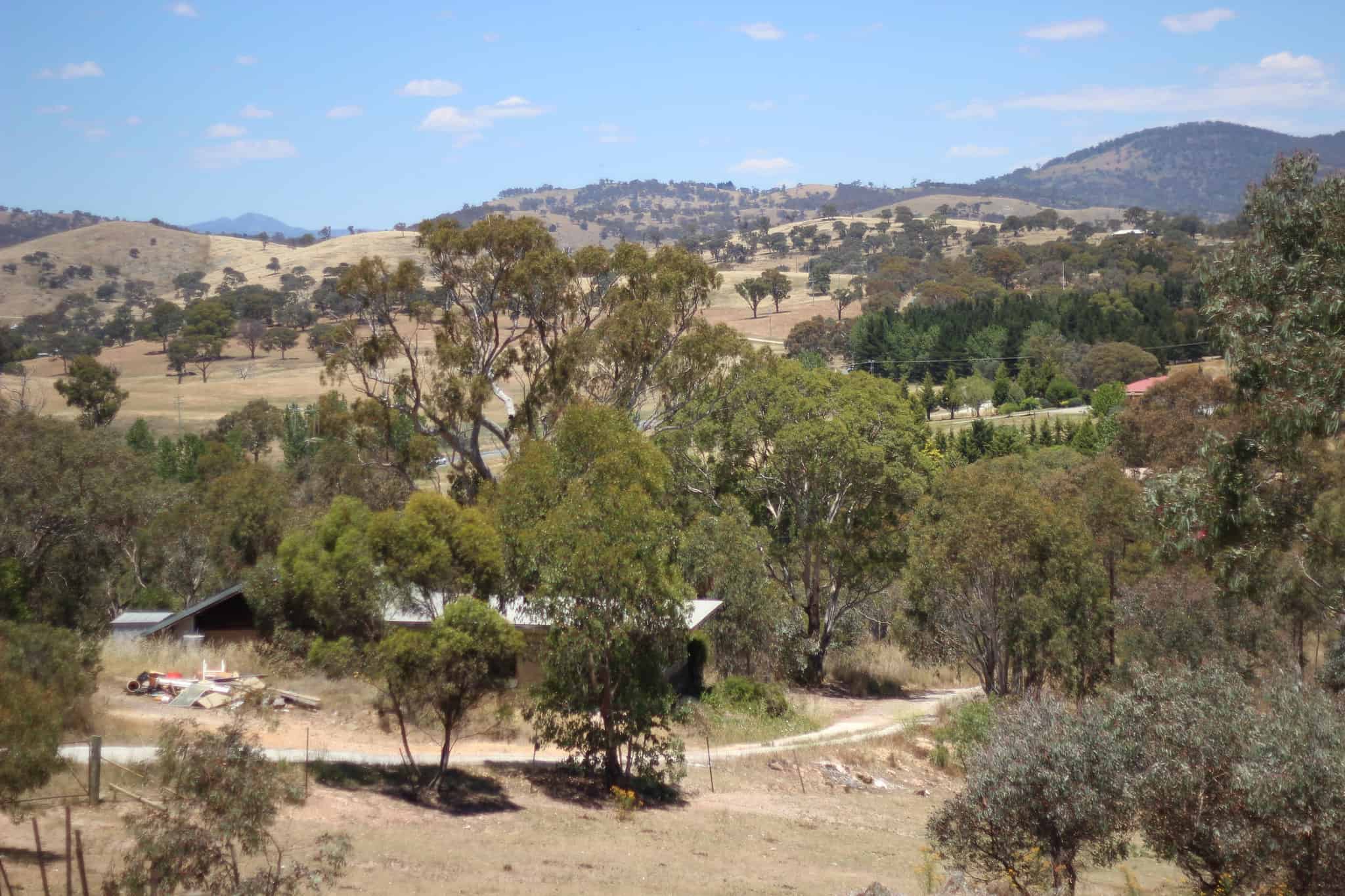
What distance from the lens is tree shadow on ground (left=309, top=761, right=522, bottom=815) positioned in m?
18.4

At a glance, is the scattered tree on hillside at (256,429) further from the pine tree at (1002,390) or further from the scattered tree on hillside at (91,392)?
the pine tree at (1002,390)

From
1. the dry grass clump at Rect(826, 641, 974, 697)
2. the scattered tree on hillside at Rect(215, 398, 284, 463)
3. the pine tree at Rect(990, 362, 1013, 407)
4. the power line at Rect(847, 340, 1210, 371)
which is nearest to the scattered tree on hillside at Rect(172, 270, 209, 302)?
the scattered tree on hillside at Rect(215, 398, 284, 463)

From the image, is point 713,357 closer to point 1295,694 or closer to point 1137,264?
point 1295,694

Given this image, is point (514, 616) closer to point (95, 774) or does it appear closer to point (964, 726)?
point (964, 726)

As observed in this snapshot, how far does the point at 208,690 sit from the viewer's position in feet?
73.8

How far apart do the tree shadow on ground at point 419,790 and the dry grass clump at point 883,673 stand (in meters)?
18.4

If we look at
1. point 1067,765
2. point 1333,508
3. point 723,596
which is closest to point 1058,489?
point 723,596

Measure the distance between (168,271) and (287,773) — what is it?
199 m

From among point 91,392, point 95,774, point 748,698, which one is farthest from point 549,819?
point 91,392

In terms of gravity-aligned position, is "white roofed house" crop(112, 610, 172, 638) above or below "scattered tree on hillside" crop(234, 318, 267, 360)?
below

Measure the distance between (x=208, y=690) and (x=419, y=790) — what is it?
6.39 m

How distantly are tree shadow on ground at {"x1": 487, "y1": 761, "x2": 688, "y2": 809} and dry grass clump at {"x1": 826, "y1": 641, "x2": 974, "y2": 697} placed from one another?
15768 mm

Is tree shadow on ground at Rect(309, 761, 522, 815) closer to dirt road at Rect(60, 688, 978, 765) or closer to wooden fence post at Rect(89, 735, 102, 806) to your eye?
dirt road at Rect(60, 688, 978, 765)

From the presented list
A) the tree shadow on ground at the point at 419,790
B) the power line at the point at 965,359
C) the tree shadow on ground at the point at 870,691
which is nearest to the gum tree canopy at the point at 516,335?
the tree shadow on ground at the point at 870,691
